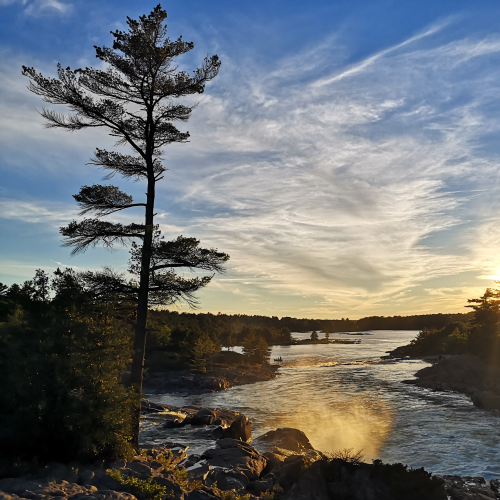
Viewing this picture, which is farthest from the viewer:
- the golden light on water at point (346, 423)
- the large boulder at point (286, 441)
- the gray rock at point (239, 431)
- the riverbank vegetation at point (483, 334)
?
the riverbank vegetation at point (483, 334)

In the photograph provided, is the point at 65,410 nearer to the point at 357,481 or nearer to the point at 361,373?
the point at 357,481

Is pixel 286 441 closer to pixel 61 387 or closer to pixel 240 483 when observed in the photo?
pixel 240 483

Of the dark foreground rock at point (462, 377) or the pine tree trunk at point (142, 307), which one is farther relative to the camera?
the dark foreground rock at point (462, 377)

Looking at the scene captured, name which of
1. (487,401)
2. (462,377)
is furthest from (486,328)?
(487,401)

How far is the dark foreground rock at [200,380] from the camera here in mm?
58344

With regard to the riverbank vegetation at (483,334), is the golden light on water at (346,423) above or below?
below

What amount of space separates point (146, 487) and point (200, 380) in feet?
165

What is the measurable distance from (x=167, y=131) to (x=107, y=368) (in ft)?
41.7

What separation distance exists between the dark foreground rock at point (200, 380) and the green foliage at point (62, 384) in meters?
43.5

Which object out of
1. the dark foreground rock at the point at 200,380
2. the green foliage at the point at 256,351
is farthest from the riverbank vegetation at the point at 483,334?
the green foliage at the point at 256,351

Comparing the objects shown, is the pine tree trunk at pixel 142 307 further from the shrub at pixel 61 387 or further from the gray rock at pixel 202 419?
the gray rock at pixel 202 419

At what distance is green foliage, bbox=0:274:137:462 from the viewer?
1356 centimetres

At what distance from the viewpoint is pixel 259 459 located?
20.1 meters

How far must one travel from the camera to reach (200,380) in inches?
2398
